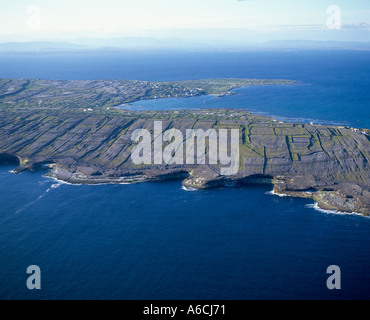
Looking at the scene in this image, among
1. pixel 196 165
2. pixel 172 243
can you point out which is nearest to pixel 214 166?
pixel 196 165

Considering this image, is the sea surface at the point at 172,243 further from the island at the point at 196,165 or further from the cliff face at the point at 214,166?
the cliff face at the point at 214,166

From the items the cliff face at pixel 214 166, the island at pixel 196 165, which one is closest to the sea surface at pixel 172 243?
the island at pixel 196 165

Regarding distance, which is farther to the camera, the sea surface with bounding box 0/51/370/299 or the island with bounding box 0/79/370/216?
the island with bounding box 0/79/370/216

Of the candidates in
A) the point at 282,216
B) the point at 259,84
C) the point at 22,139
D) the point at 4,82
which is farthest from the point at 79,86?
the point at 282,216

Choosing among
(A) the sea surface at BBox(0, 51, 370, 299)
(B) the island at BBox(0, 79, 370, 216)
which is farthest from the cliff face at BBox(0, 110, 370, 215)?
(A) the sea surface at BBox(0, 51, 370, 299)

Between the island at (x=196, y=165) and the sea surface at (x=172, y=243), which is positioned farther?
the island at (x=196, y=165)

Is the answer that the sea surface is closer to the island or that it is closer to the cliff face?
the island

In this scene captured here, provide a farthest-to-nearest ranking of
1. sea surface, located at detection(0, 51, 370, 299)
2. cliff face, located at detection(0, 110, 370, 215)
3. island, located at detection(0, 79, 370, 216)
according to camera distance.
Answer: island, located at detection(0, 79, 370, 216)
cliff face, located at detection(0, 110, 370, 215)
sea surface, located at detection(0, 51, 370, 299)

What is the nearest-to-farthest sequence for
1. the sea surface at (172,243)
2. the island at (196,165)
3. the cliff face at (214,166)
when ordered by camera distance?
the sea surface at (172,243)
the cliff face at (214,166)
the island at (196,165)
